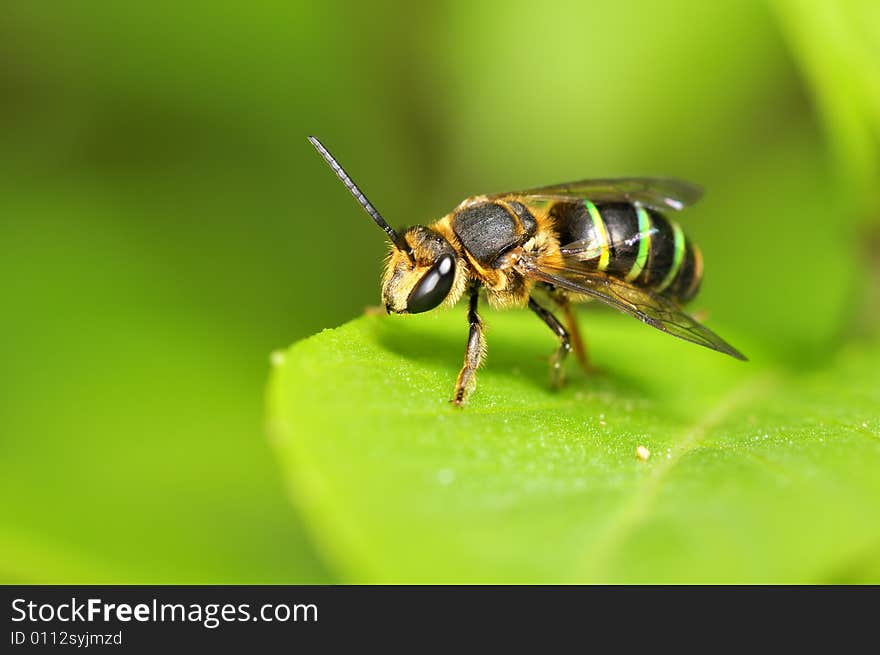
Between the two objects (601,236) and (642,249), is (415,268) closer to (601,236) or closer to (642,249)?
(601,236)

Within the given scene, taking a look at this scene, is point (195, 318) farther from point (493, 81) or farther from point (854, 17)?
point (854, 17)

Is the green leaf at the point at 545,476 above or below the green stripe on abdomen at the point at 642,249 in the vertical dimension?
below

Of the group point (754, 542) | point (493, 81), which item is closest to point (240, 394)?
point (493, 81)

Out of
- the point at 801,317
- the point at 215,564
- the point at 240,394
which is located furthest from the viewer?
the point at 801,317

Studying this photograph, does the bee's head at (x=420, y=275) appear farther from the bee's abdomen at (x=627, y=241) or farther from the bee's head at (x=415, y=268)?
the bee's abdomen at (x=627, y=241)

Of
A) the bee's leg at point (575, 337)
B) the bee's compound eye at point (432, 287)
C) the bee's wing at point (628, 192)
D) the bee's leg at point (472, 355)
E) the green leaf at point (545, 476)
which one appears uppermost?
the bee's wing at point (628, 192)

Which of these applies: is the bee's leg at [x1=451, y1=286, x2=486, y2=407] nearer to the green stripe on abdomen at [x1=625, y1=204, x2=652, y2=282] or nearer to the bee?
the bee

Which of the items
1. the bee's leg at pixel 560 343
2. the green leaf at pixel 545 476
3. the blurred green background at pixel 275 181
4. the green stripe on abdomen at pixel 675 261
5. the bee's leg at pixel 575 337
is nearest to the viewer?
the green leaf at pixel 545 476

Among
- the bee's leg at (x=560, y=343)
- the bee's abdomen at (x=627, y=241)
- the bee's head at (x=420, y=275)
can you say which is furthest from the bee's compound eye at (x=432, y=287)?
the bee's abdomen at (x=627, y=241)
